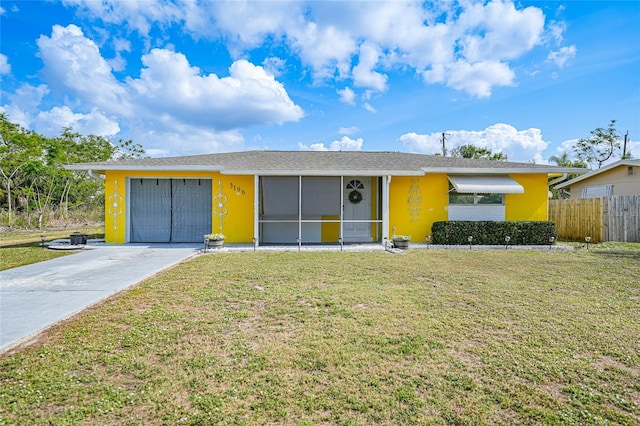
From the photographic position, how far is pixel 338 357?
3691 mm

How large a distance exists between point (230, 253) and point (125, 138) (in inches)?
1102

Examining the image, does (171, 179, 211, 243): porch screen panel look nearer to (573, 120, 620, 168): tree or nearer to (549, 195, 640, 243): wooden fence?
(549, 195, 640, 243): wooden fence

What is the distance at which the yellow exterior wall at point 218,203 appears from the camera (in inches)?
524

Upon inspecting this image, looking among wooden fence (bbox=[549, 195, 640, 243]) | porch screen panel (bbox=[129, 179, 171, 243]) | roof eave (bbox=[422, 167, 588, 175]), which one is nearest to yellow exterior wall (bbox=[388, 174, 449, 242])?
roof eave (bbox=[422, 167, 588, 175])

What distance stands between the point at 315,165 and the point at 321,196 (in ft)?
5.20

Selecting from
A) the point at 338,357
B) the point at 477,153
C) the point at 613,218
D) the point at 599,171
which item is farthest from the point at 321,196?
the point at 477,153

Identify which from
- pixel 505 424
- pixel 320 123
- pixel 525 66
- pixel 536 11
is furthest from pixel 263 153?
pixel 505 424

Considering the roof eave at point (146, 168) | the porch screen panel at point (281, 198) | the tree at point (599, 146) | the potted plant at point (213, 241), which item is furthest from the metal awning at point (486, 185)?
the tree at point (599, 146)

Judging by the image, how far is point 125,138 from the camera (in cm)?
3197

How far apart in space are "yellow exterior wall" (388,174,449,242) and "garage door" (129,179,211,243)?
26.6 ft

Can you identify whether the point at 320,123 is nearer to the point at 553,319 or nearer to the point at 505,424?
the point at 553,319

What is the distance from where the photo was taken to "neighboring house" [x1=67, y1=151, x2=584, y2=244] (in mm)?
13312

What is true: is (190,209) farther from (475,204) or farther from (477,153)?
(477,153)

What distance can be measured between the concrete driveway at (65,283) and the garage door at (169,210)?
245cm
